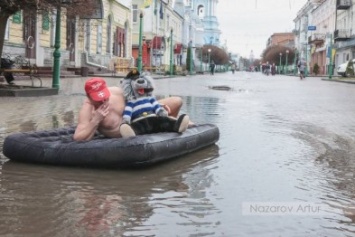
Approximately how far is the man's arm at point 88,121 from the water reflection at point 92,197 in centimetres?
41

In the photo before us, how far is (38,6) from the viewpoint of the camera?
42.9 ft

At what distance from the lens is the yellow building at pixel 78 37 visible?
23339mm

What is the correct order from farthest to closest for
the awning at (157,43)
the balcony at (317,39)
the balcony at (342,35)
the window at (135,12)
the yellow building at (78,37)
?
the balcony at (317,39)
the balcony at (342,35)
the window at (135,12)
the awning at (157,43)
the yellow building at (78,37)

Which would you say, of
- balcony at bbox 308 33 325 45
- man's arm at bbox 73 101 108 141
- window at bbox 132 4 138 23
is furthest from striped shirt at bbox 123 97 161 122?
balcony at bbox 308 33 325 45

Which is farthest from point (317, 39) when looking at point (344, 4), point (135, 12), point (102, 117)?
point (102, 117)

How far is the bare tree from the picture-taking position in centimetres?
1252

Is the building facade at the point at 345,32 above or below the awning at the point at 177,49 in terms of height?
above

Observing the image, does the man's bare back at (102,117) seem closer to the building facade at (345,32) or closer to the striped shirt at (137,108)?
the striped shirt at (137,108)

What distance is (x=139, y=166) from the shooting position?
5.48 meters

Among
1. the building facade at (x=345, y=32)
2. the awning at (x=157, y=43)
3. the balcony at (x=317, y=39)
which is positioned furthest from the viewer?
the balcony at (x=317, y=39)

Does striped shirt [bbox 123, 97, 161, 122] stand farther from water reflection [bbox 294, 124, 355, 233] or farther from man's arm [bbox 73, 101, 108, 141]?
water reflection [bbox 294, 124, 355, 233]

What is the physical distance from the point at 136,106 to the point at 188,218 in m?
2.19

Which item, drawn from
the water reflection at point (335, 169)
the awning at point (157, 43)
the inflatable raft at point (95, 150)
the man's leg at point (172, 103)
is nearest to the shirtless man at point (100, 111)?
the inflatable raft at point (95, 150)

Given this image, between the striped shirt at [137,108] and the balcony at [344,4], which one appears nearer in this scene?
the striped shirt at [137,108]
